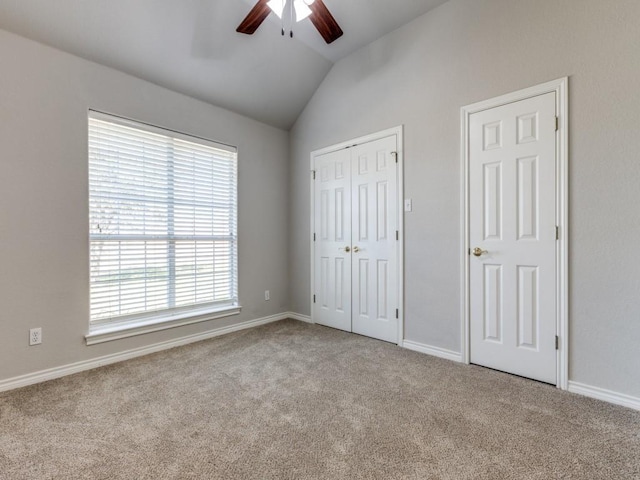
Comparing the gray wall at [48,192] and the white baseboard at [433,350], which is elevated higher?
the gray wall at [48,192]

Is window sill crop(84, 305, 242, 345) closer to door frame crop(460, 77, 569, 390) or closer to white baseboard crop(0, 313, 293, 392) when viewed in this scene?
white baseboard crop(0, 313, 293, 392)

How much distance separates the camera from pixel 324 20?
2.20m

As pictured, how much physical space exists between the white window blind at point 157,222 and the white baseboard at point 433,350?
2048mm

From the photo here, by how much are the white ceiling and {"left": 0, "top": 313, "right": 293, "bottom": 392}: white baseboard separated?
2513 millimetres

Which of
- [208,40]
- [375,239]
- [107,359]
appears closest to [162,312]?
[107,359]

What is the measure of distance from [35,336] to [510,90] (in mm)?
4097

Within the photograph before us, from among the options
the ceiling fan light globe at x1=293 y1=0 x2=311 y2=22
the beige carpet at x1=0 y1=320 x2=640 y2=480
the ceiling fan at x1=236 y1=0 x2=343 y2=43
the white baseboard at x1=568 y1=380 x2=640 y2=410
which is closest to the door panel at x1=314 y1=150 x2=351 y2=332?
the beige carpet at x1=0 y1=320 x2=640 y2=480

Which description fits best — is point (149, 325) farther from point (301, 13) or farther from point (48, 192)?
point (301, 13)

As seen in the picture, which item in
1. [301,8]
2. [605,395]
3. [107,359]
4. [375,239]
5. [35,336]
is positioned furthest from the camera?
[375,239]

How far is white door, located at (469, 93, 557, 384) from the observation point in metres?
2.27

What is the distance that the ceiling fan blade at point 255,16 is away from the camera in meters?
2.10

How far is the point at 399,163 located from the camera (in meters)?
3.06

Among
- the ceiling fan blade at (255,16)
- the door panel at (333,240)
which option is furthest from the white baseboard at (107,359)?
the ceiling fan blade at (255,16)

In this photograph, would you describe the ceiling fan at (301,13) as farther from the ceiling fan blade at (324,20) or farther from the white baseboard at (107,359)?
the white baseboard at (107,359)
